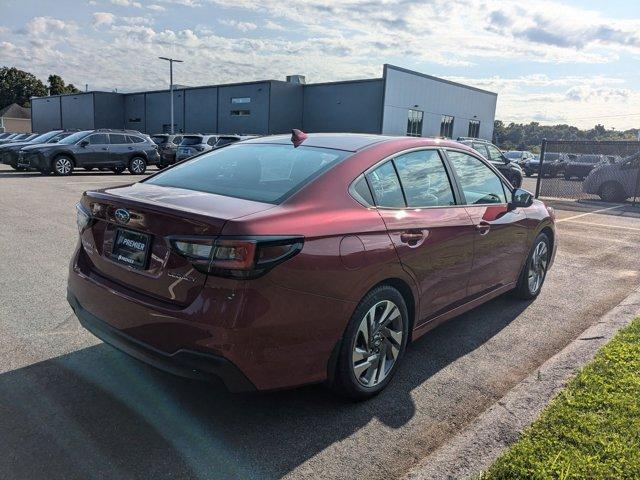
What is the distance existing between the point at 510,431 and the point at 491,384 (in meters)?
0.70

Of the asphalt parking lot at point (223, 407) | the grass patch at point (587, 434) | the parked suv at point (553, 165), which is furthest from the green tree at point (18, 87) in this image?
the grass patch at point (587, 434)

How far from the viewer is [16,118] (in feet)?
285

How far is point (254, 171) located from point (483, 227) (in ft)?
6.20

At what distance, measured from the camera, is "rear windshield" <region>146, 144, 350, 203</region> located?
10.4ft

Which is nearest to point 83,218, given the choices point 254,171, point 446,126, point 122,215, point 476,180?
point 122,215

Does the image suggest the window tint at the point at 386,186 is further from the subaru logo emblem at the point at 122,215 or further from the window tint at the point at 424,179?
the subaru logo emblem at the point at 122,215

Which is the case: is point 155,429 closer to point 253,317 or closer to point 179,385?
point 179,385

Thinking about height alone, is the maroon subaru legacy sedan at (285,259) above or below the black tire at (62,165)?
above

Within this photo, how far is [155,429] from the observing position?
9.59 ft

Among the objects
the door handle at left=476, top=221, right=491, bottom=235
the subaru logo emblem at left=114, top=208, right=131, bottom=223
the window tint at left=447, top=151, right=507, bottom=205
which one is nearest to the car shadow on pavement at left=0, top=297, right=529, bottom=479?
the subaru logo emblem at left=114, top=208, right=131, bottom=223

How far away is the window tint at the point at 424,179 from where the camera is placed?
3.66m

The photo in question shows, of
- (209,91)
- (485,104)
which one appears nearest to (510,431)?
(209,91)

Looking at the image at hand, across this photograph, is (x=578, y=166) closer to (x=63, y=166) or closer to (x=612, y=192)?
(x=612, y=192)

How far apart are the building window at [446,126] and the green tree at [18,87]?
265 ft
